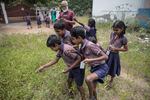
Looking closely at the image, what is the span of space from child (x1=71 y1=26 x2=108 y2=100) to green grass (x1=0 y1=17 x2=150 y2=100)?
2.58 ft

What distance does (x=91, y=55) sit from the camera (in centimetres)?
343

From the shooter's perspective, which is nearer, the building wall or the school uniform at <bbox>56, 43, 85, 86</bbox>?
the school uniform at <bbox>56, 43, 85, 86</bbox>

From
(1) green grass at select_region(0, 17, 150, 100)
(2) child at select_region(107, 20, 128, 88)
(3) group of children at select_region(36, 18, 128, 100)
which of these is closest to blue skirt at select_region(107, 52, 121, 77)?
(2) child at select_region(107, 20, 128, 88)

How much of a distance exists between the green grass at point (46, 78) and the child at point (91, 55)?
787 mm

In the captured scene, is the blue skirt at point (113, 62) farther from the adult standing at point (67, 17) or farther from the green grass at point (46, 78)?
the adult standing at point (67, 17)

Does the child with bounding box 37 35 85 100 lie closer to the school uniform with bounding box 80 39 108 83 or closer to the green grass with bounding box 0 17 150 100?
the school uniform with bounding box 80 39 108 83

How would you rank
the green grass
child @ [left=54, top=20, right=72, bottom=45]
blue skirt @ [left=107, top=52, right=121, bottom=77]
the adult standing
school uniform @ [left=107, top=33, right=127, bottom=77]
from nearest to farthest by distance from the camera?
child @ [left=54, top=20, right=72, bottom=45]
the green grass
school uniform @ [left=107, top=33, right=127, bottom=77]
blue skirt @ [left=107, top=52, right=121, bottom=77]
the adult standing

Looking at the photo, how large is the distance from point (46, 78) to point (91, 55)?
1334 millimetres

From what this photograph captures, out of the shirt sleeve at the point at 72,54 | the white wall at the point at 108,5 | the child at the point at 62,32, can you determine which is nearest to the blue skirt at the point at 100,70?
the shirt sleeve at the point at 72,54

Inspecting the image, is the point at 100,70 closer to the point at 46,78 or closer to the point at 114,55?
the point at 114,55

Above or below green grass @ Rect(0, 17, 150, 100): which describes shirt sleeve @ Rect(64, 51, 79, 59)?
above

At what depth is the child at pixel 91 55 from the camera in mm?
3289

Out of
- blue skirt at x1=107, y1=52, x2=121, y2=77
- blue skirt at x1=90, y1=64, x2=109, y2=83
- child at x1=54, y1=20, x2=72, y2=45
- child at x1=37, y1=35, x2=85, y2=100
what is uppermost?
child at x1=54, y1=20, x2=72, y2=45

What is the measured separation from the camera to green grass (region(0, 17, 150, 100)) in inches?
158
